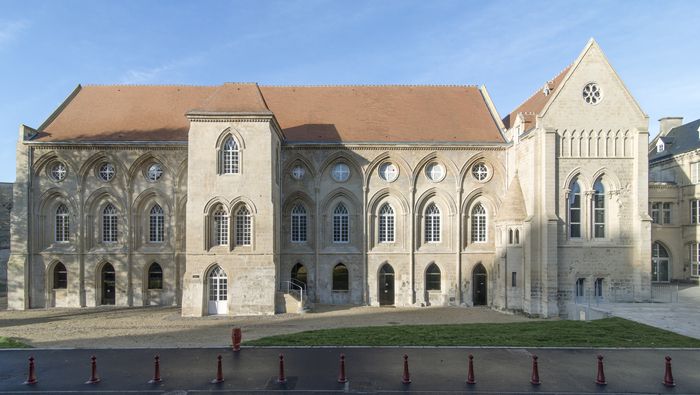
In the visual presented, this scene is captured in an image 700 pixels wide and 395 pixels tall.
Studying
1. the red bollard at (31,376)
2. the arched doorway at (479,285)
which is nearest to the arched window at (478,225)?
the arched doorway at (479,285)

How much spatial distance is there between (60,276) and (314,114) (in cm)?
2163

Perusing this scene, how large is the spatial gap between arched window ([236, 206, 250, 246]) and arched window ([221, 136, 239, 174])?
8.17 feet

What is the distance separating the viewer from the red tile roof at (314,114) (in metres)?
30.3

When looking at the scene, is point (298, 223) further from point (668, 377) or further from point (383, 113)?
point (668, 377)

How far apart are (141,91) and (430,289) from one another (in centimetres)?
2675

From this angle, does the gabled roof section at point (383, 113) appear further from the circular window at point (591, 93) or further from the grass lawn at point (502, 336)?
the grass lawn at point (502, 336)

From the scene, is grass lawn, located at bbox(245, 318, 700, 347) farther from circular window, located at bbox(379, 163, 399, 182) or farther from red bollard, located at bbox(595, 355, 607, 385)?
circular window, located at bbox(379, 163, 399, 182)

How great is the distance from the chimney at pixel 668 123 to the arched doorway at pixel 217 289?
139 feet

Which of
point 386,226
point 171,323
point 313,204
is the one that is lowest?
point 171,323

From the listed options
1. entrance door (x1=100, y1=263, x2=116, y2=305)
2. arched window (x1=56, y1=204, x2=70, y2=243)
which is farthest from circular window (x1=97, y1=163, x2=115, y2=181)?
entrance door (x1=100, y1=263, x2=116, y2=305)

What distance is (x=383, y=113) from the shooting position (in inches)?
1275

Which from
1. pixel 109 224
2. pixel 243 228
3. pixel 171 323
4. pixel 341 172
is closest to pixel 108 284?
pixel 109 224

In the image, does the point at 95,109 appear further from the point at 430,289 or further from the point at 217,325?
the point at 430,289

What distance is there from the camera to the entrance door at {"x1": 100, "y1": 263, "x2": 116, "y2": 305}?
3031 cm
